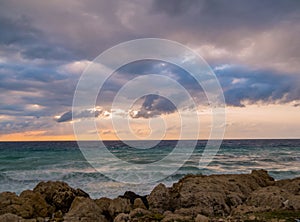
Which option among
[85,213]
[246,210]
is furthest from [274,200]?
[85,213]

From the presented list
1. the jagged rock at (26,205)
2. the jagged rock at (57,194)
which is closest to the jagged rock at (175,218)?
the jagged rock at (26,205)

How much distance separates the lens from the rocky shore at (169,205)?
1413cm

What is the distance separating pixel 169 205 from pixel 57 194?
5618 millimetres

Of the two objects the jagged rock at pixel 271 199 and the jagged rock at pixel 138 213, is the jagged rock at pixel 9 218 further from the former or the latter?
the jagged rock at pixel 271 199

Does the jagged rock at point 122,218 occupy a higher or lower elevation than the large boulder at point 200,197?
lower

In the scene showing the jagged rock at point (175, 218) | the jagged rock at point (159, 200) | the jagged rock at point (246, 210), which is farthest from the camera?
the jagged rock at point (159, 200)

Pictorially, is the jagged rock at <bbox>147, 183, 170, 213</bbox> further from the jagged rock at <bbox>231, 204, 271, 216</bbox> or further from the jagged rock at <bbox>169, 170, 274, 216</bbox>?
the jagged rock at <bbox>231, 204, 271, 216</bbox>

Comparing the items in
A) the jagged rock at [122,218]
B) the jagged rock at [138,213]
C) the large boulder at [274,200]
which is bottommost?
the jagged rock at [122,218]

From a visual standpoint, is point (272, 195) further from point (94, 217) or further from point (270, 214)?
point (94, 217)

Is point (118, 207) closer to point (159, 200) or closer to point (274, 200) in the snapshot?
point (159, 200)

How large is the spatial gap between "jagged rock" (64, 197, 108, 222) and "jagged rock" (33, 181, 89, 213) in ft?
8.66

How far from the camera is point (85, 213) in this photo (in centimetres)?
1440

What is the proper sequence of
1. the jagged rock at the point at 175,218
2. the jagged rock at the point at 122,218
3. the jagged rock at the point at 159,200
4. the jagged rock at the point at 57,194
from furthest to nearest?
the jagged rock at the point at 57,194 < the jagged rock at the point at 159,200 < the jagged rock at the point at 122,218 < the jagged rock at the point at 175,218

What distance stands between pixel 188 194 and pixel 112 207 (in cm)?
375
